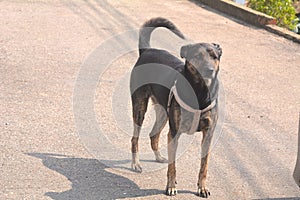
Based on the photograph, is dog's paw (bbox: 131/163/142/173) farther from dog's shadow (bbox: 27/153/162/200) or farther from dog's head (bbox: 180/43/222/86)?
dog's head (bbox: 180/43/222/86)

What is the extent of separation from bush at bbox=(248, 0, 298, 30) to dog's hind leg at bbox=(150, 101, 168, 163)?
691 centimetres

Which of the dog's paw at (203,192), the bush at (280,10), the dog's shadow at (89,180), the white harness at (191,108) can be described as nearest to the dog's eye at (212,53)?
the white harness at (191,108)

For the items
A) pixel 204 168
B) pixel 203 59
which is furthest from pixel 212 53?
pixel 204 168

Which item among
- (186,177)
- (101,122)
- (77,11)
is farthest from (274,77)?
(77,11)

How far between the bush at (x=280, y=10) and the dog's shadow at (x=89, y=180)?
23.8ft

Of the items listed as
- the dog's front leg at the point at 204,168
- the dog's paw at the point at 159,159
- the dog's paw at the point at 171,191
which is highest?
the dog's front leg at the point at 204,168

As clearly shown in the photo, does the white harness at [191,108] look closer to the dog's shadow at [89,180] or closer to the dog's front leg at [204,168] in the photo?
the dog's front leg at [204,168]

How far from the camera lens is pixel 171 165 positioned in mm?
5309

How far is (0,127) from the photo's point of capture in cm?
665

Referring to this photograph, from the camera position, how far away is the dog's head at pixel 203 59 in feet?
16.2

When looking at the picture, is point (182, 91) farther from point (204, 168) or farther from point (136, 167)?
point (136, 167)

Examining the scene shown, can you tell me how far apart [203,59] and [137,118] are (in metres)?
1.02

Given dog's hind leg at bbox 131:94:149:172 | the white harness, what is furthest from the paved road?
the white harness

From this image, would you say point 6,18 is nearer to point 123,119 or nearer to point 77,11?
point 77,11
